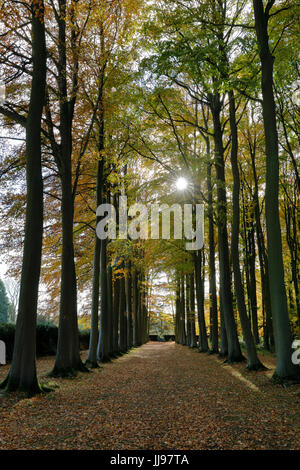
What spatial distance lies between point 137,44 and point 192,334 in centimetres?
1876

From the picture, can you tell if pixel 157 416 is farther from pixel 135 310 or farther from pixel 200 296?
pixel 135 310

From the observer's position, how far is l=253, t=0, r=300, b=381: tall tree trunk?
744 cm

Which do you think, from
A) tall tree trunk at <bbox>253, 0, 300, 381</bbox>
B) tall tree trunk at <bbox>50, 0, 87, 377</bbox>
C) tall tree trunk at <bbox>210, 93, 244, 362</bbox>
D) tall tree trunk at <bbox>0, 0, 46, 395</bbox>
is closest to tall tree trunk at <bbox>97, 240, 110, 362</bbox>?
tall tree trunk at <bbox>50, 0, 87, 377</bbox>

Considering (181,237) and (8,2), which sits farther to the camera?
(181,237)

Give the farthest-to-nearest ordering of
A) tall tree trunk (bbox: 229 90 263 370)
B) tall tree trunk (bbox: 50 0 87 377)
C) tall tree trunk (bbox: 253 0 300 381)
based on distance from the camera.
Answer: tall tree trunk (bbox: 229 90 263 370) < tall tree trunk (bbox: 50 0 87 377) < tall tree trunk (bbox: 253 0 300 381)

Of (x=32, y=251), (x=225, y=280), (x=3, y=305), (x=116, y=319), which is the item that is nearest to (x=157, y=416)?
(x=32, y=251)

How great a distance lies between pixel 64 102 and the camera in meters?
10.5

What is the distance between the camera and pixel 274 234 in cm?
780

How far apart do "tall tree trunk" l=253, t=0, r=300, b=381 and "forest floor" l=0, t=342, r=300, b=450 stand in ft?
1.94

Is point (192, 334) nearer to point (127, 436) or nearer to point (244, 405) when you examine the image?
point (244, 405)

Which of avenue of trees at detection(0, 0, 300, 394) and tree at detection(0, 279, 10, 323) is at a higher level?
avenue of trees at detection(0, 0, 300, 394)

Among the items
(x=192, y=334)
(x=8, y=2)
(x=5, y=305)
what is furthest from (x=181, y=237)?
(x=5, y=305)

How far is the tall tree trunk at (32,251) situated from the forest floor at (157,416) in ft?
1.72

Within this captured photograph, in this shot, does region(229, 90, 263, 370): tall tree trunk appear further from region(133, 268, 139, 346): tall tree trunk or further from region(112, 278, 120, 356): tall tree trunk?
region(133, 268, 139, 346): tall tree trunk
